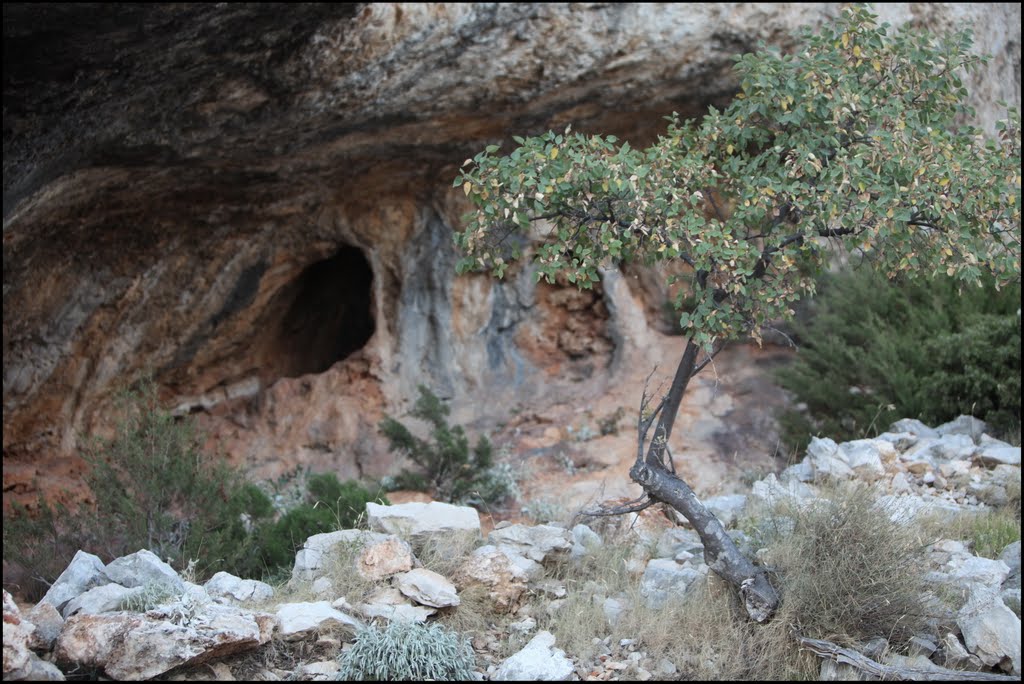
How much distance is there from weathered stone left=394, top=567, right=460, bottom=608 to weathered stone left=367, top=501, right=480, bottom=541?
473mm

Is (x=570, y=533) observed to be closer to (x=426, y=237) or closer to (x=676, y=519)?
(x=676, y=519)

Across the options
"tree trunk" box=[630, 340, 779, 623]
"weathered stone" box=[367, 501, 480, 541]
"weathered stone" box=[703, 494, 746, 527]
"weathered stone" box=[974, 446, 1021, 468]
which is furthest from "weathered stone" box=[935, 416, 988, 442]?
"weathered stone" box=[367, 501, 480, 541]

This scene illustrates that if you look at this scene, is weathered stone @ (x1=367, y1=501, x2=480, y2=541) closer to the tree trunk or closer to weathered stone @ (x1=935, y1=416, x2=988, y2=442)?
the tree trunk

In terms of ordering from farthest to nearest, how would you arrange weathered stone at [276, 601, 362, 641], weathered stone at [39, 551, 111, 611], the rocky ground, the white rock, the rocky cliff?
the rocky cliff → the white rock → weathered stone at [39, 551, 111, 611] → weathered stone at [276, 601, 362, 641] → the rocky ground

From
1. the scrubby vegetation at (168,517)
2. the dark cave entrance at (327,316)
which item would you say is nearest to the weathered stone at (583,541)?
the scrubby vegetation at (168,517)

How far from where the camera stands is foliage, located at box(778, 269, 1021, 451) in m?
7.48

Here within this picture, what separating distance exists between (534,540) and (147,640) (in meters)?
2.33

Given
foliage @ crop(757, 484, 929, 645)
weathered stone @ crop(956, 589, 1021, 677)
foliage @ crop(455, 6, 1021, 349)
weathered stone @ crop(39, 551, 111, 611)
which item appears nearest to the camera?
weathered stone @ crop(956, 589, 1021, 677)

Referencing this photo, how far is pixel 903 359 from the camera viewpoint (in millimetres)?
8141

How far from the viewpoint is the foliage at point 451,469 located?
27.2 feet

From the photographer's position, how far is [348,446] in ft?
33.9

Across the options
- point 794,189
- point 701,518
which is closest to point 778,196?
A: point 794,189

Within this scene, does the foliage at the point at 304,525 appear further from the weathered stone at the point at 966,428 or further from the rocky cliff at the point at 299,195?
the weathered stone at the point at 966,428

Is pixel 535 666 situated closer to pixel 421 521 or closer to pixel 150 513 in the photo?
pixel 421 521
